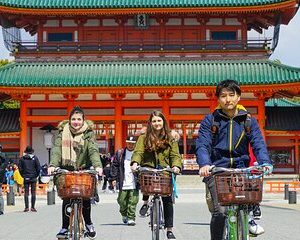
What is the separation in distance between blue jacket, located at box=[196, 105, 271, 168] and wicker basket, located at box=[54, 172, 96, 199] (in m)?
1.56

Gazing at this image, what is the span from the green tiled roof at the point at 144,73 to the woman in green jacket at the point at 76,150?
24085mm

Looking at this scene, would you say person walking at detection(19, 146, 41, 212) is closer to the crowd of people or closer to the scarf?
the crowd of people

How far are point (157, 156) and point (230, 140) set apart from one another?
2.41 meters

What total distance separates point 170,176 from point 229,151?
5.67 feet

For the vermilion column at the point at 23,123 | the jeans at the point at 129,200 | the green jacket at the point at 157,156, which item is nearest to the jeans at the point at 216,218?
the green jacket at the point at 157,156

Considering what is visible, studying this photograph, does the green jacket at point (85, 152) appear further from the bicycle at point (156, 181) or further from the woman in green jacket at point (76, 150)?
the bicycle at point (156, 181)

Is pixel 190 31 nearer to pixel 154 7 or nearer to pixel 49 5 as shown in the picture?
pixel 154 7

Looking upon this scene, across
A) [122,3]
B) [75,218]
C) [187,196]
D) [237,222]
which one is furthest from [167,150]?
[122,3]

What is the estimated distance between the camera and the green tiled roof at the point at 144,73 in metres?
33.2

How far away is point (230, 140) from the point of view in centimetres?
716

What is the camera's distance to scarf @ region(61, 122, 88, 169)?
29.2 feet

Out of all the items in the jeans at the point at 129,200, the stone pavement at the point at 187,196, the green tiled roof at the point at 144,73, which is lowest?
the stone pavement at the point at 187,196

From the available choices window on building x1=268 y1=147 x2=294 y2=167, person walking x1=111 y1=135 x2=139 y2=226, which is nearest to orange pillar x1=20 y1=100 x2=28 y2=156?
window on building x1=268 y1=147 x2=294 y2=167

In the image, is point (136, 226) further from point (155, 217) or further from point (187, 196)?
point (187, 196)
